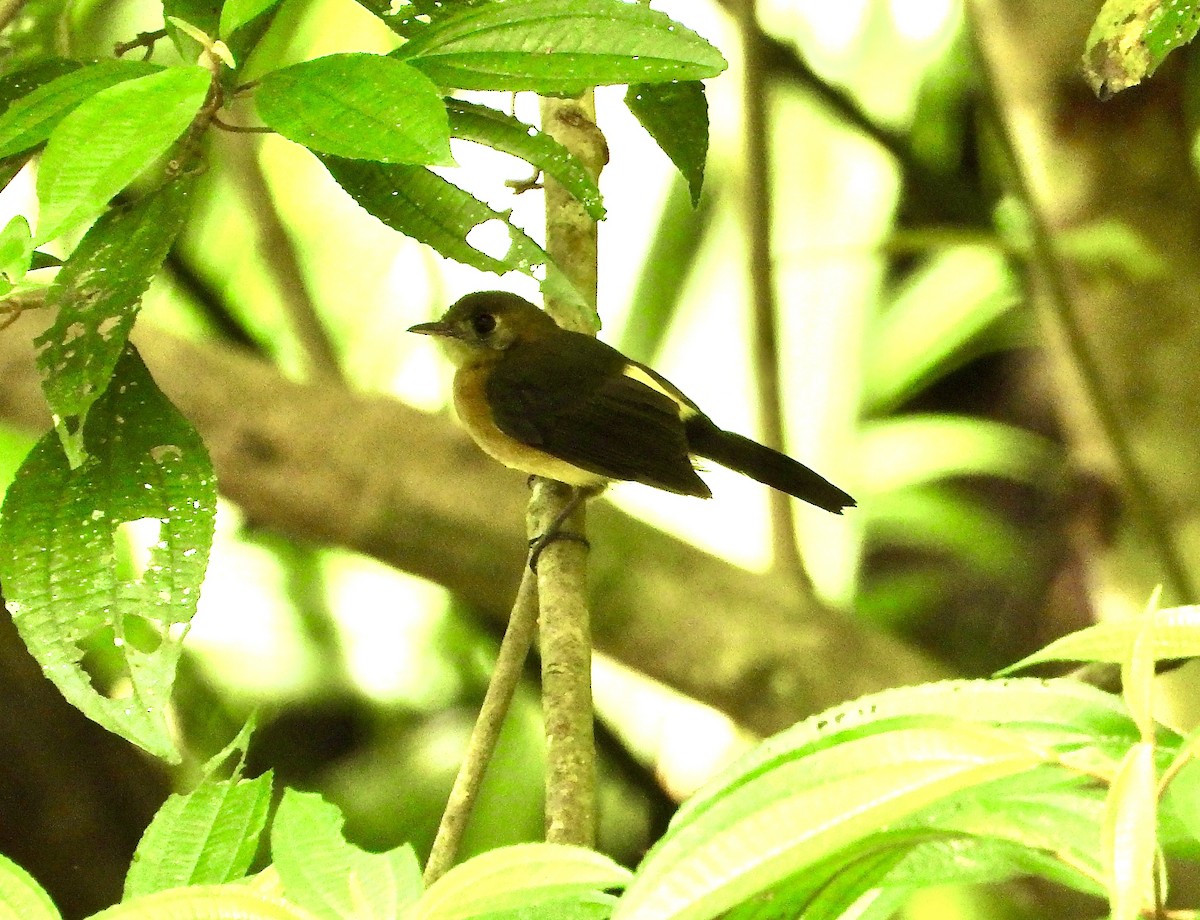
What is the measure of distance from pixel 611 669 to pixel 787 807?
3297 millimetres

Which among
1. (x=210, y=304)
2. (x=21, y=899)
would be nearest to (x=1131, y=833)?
(x=21, y=899)

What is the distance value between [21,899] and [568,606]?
93 cm

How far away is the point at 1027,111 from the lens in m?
2.79

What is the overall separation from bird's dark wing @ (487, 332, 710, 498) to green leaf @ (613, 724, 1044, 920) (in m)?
1.80

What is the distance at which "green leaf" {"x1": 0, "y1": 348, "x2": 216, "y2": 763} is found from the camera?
0.97 m

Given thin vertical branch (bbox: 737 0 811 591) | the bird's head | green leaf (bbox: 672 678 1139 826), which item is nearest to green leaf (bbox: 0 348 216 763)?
green leaf (bbox: 672 678 1139 826)

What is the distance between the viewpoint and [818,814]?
50 centimetres

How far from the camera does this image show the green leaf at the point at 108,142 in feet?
2.65

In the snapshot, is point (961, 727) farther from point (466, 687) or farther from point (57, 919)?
point (466, 687)

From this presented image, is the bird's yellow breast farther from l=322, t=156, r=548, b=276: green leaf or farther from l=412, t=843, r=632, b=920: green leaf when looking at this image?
l=412, t=843, r=632, b=920: green leaf

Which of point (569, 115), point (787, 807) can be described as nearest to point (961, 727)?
point (787, 807)

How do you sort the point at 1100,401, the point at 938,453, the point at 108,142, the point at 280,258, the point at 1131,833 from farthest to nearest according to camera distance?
1. the point at 938,453
2. the point at 280,258
3. the point at 1100,401
4. the point at 108,142
5. the point at 1131,833

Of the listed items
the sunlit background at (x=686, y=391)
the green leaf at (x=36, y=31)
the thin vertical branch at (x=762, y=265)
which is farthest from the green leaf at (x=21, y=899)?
the sunlit background at (x=686, y=391)

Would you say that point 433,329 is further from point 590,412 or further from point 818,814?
point 818,814
